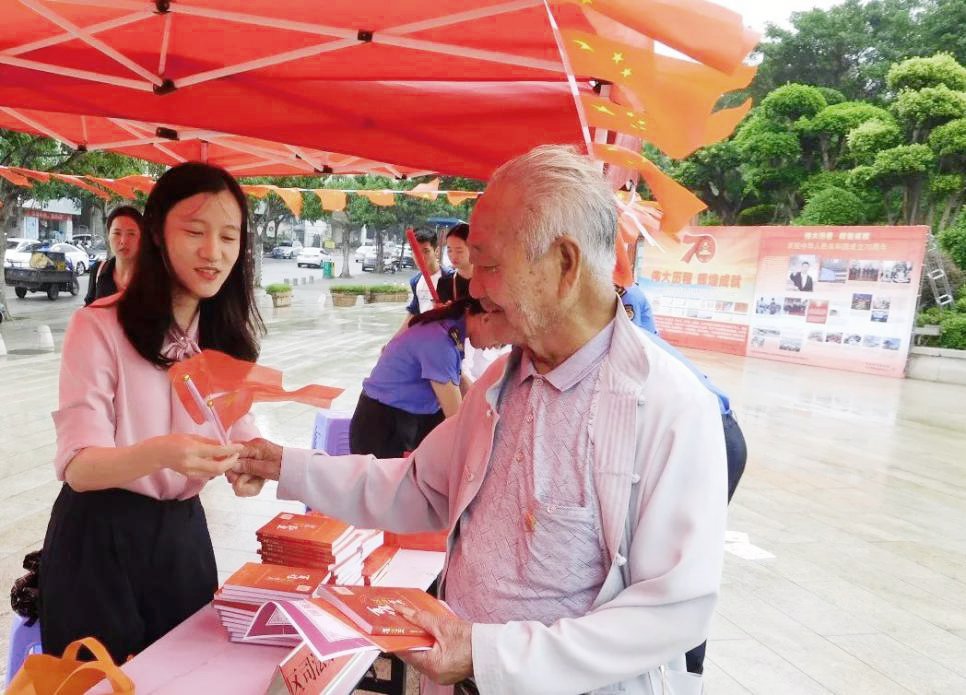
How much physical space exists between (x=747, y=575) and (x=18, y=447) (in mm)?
5568

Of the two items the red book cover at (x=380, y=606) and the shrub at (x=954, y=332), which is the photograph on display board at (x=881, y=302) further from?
the red book cover at (x=380, y=606)

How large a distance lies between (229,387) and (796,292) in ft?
52.0

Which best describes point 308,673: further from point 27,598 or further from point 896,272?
point 896,272

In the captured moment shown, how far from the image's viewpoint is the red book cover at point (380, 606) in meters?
1.16

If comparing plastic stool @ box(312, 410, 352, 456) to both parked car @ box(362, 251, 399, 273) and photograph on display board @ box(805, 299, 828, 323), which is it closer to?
photograph on display board @ box(805, 299, 828, 323)

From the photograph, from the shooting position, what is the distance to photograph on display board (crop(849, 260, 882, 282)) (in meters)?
14.4

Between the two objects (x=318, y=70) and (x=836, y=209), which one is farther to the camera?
(x=836, y=209)

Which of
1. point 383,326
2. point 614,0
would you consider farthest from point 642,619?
point 383,326

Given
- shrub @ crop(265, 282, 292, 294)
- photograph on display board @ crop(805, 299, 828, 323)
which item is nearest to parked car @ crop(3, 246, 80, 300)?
shrub @ crop(265, 282, 292, 294)

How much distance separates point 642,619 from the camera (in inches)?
43.7

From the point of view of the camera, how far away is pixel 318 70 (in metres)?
2.65

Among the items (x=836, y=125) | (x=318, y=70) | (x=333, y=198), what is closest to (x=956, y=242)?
(x=836, y=125)

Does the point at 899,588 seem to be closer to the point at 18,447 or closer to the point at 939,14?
the point at 18,447

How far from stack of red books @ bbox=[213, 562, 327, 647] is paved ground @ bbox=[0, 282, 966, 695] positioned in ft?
7.50
